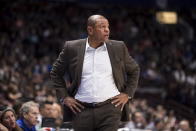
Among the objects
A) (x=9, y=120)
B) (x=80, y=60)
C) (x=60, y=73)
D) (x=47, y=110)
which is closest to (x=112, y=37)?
(x=47, y=110)

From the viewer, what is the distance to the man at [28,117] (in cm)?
765

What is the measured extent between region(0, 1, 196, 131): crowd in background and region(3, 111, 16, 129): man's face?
790 centimetres

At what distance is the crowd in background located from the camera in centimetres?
1825

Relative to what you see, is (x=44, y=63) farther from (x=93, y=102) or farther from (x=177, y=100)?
(x=93, y=102)

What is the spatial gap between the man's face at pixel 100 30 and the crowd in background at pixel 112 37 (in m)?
9.49

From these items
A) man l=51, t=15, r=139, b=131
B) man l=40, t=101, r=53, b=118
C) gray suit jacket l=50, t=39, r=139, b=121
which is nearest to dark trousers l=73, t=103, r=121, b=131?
man l=51, t=15, r=139, b=131

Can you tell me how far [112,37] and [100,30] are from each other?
666 inches

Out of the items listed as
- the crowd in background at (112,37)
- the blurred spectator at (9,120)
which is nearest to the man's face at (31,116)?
the blurred spectator at (9,120)

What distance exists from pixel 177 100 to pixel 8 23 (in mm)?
5962

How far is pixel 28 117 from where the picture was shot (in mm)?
7664

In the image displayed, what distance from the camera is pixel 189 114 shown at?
17406mm

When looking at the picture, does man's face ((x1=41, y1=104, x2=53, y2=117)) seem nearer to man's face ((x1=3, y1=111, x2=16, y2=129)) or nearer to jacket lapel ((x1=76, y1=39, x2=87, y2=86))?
man's face ((x1=3, y1=111, x2=16, y2=129))

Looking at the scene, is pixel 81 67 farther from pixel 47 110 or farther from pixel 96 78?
pixel 47 110

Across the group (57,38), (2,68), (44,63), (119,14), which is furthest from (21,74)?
(119,14)
